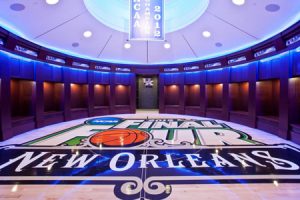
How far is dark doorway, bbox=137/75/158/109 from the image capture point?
14.8 m

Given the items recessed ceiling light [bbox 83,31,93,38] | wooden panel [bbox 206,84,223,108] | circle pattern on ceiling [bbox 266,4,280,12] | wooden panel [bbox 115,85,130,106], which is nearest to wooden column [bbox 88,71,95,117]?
wooden panel [bbox 115,85,130,106]

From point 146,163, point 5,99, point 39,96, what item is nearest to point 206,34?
point 146,163

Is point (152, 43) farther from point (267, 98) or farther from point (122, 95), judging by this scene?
point (267, 98)

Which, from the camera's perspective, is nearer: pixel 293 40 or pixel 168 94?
pixel 293 40

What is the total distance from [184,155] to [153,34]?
11.4 ft

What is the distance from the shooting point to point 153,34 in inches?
194

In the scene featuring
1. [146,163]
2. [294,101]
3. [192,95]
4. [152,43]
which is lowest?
[146,163]

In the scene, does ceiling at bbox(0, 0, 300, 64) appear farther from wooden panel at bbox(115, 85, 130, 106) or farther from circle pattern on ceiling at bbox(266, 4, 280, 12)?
wooden panel at bbox(115, 85, 130, 106)

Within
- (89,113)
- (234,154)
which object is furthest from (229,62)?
(89,113)

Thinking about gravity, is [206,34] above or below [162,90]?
above

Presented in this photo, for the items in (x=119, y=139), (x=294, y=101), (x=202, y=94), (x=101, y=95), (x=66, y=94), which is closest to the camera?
(x=119, y=139)

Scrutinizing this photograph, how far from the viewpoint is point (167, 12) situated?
8.50 meters

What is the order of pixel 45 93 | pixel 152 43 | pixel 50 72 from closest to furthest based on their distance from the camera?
pixel 50 72 < pixel 45 93 < pixel 152 43

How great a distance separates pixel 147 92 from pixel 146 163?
11.7 meters
